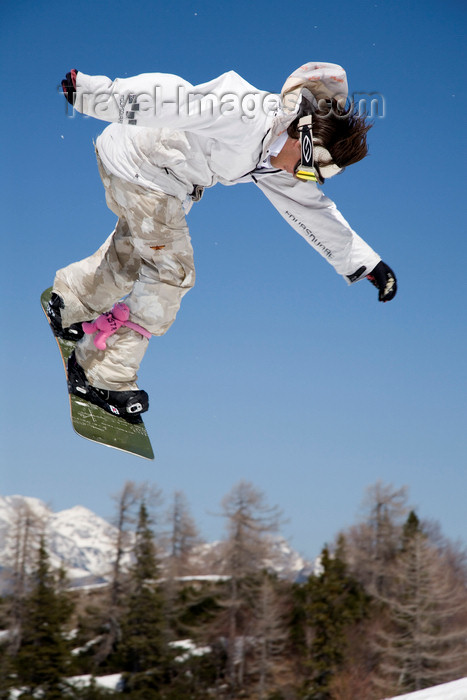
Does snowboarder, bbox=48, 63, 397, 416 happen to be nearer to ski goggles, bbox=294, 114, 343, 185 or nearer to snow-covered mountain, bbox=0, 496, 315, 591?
ski goggles, bbox=294, 114, 343, 185

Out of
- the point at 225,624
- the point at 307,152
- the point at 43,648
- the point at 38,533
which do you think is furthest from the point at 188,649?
the point at 307,152

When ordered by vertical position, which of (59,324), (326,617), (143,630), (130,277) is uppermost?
(326,617)

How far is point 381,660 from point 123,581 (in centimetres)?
1061

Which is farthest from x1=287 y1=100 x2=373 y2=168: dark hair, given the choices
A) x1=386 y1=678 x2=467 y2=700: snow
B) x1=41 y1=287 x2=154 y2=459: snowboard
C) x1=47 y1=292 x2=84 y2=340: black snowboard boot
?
x1=386 y1=678 x2=467 y2=700: snow

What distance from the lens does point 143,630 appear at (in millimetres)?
25922

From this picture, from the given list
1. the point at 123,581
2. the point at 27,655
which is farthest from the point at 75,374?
the point at 123,581

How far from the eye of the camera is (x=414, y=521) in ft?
112

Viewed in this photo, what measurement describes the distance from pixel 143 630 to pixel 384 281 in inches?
992

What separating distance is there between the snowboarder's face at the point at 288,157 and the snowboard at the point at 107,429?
5.19ft

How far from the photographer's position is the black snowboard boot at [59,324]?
12.4ft

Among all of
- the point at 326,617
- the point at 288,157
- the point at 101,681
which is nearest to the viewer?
the point at 288,157

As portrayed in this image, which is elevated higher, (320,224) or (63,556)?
(63,556)

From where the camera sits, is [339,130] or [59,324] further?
[59,324]

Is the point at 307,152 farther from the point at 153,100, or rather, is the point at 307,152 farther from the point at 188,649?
the point at 188,649
